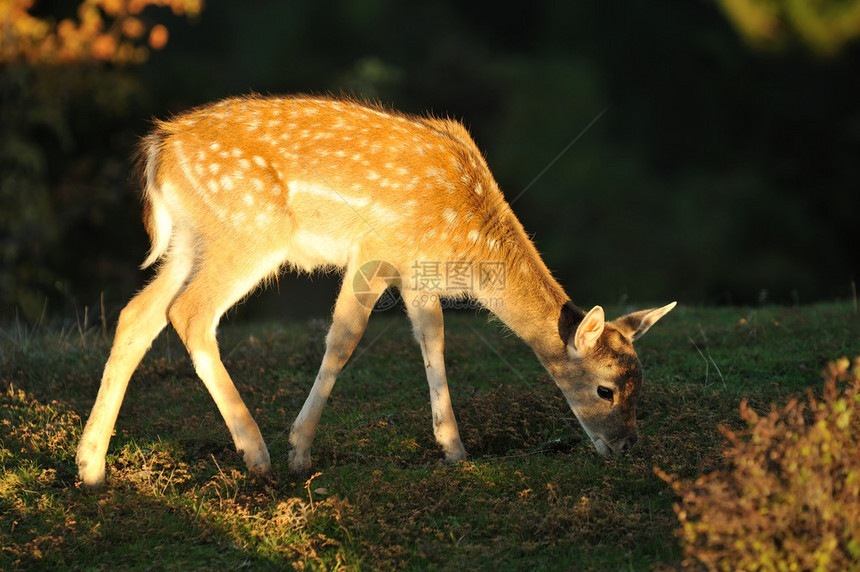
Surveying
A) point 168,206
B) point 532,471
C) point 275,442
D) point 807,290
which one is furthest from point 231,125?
point 807,290

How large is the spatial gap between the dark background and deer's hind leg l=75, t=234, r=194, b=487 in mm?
5396

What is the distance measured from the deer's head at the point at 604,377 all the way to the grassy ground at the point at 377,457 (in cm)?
16

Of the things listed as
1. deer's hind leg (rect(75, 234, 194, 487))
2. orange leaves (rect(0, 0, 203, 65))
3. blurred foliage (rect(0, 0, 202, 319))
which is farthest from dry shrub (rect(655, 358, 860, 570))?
orange leaves (rect(0, 0, 203, 65))

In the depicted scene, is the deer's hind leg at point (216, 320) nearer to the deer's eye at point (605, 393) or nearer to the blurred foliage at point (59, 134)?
the deer's eye at point (605, 393)

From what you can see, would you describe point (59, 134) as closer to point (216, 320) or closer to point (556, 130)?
point (216, 320)

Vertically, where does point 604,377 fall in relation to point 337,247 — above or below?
below

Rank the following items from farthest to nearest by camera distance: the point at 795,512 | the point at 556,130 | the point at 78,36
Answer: the point at 556,130 → the point at 78,36 → the point at 795,512

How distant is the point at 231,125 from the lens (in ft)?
20.8

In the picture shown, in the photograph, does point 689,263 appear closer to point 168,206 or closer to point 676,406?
point 676,406

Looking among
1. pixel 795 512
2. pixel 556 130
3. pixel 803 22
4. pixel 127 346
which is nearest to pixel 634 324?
pixel 795 512

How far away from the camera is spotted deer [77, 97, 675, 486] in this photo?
19.3ft

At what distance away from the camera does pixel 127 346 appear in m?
5.82

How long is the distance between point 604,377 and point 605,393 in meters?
0.11

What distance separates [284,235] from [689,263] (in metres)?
15.8
